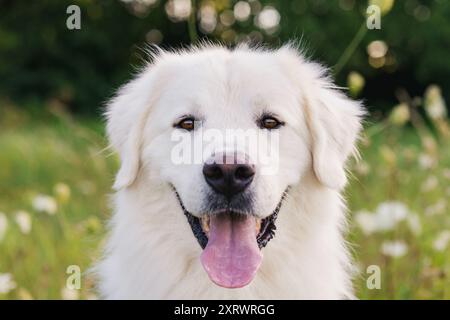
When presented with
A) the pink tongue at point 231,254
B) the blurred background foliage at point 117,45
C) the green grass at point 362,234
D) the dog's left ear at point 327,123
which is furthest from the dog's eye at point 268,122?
the blurred background foliage at point 117,45

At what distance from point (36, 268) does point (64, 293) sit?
4.36 feet

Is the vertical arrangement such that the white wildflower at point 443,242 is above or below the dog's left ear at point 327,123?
below

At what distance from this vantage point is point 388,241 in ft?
15.4

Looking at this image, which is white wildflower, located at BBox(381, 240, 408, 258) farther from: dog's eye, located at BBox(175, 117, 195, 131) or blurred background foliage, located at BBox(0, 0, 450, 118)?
blurred background foliage, located at BBox(0, 0, 450, 118)

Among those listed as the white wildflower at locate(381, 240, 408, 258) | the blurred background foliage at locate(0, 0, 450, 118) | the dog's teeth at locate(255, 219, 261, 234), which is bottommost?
the dog's teeth at locate(255, 219, 261, 234)

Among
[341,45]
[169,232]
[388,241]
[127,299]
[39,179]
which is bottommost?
[127,299]

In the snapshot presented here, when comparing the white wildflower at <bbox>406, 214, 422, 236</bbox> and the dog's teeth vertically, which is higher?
the white wildflower at <bbox>406, 214, 422, 236</bbox>

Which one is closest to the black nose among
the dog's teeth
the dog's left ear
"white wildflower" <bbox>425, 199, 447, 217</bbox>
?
the dog's teeth

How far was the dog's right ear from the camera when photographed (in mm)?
3322

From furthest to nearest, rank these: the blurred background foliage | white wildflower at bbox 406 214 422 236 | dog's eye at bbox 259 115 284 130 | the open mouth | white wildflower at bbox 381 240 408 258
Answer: the blurred background foliage < white wildflower at bbox 406 214 422 236 < white wildflower at bbox 381 240 408 258 < dog's eye at bbox 259 115 284 130 < the open mouth

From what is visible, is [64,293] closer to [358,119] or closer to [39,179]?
[358,119]

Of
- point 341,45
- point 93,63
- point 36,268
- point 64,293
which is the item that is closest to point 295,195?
point 64,293

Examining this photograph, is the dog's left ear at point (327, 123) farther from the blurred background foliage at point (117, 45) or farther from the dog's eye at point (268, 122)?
the blurred background foliage at point (117, 45)

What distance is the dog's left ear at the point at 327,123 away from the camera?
325 cm
